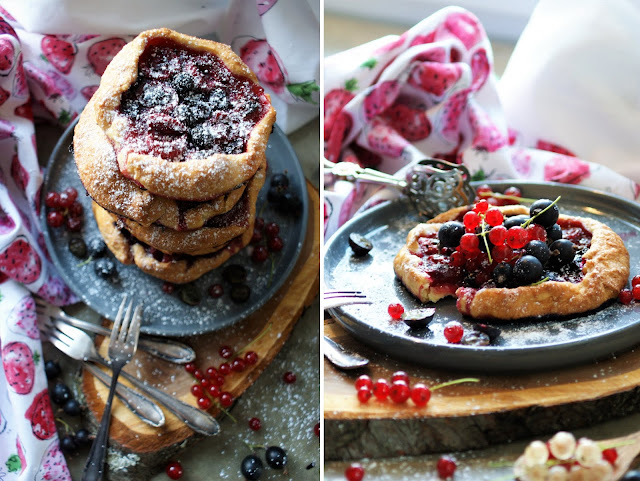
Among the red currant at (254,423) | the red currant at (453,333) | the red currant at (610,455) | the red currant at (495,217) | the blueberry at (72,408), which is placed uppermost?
the red currant at (495,217)

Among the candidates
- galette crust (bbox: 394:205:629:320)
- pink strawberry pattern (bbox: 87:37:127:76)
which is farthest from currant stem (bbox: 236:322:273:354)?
pink strawberry pattern (bbox: 87:37:127:76)

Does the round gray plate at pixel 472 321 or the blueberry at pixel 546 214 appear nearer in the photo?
the round gray plate at pixel 472 321

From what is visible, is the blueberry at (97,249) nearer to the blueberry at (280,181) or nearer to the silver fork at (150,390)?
the silver fork at (150,390)

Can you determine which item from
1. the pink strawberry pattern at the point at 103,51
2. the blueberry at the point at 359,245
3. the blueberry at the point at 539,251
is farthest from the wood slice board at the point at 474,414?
the pink strawberry pattern at the point at 103,51

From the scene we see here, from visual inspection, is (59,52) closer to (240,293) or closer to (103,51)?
(103,51)

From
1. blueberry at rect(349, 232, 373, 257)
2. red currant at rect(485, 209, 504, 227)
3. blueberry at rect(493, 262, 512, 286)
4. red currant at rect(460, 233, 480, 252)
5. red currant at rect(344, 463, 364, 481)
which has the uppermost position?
red currant at rect(485, 209, 504, 227)

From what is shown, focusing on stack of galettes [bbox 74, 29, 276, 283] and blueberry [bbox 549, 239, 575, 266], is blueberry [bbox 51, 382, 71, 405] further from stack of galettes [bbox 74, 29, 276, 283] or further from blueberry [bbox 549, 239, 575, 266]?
blueberry [bbox 549, 239, 575, 266]

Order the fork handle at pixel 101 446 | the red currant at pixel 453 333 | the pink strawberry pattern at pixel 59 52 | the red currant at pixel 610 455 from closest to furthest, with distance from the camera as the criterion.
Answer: the red currant at pixel 610 455, the red currant at pixel 453 333, the fork handle at pixel 101 446, the pink strawberry pattern at pixel 59 52

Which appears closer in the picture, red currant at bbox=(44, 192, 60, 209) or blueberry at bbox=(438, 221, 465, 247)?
blueberry at bbox=(438, 221, 465, 247)

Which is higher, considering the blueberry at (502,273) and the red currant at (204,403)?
the blueberry at (502,273)
